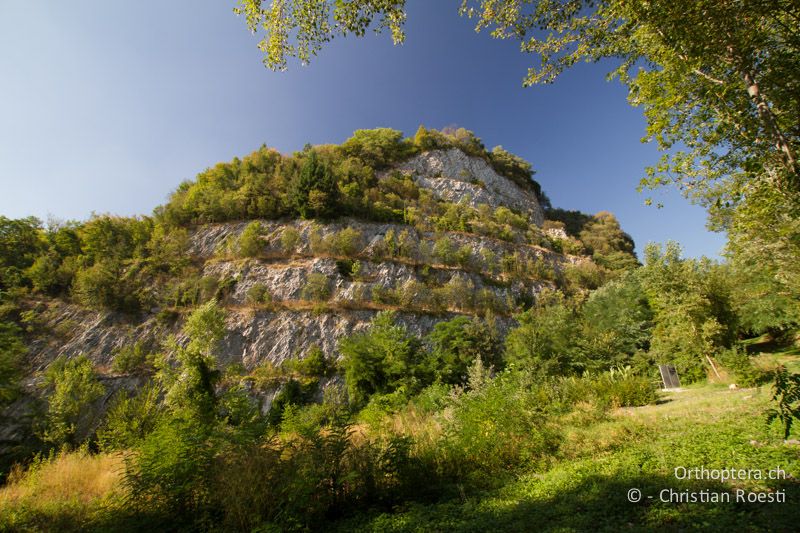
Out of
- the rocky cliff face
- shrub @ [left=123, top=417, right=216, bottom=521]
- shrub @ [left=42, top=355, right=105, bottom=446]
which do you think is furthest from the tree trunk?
shrub @ [left=42, top=355, right=105, bottom=446]

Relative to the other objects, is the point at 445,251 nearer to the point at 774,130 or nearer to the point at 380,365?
the point at 380,365

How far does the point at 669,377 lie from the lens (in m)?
14.2

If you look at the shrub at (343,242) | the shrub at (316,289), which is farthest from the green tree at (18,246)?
the shrub at (343,242)

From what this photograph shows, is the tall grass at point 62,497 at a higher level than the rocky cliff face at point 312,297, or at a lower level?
lower

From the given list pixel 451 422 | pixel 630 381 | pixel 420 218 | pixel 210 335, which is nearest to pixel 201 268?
pixel 210 335

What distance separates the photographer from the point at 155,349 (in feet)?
81.1

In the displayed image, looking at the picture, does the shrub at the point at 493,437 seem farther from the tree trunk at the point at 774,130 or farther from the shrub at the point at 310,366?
the shrub at the point at 310,366

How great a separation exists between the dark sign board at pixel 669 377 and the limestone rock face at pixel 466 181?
1406 inches

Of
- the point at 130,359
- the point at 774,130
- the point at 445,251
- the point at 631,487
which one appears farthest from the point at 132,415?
the point at 445,251

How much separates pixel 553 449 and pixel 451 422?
1973mm

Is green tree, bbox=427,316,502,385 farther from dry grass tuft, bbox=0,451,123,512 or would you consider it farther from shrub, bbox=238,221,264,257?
shrub, bbox=238,221,264,257

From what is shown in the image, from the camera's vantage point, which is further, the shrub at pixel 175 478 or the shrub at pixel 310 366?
the shrub at pixel 310 366

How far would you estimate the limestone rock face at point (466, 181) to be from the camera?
48.5m

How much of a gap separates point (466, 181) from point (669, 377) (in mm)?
40989
